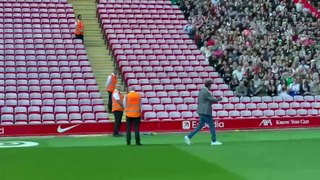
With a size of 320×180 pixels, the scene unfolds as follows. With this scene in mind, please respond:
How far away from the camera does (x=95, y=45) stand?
2588 centimetres

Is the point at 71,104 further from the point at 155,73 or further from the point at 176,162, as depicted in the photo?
the point at 176,162

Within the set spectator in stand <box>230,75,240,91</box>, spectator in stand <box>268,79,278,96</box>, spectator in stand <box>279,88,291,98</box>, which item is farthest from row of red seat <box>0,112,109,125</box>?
spectator in stand <box>279,88,291,98</box>

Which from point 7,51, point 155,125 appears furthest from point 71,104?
point 7,51

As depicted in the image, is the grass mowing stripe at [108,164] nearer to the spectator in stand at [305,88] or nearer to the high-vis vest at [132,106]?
the high-vis vest at [132,106]

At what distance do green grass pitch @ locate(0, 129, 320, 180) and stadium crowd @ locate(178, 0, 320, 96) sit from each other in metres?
5.65

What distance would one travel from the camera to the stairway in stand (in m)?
23.5

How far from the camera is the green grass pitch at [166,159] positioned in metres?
10.6

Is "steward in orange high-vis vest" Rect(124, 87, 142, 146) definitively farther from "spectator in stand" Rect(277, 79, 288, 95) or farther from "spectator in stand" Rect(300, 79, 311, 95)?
"spectator in stand" Rect(300, 79, 311, 95)

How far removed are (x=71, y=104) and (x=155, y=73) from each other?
4.17 meters

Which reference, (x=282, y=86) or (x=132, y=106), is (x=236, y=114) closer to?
(x=282, y=86)

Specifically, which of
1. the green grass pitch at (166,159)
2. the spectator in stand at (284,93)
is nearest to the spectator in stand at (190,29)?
→ the spectator in stand at (284,93)

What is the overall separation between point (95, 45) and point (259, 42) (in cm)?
687

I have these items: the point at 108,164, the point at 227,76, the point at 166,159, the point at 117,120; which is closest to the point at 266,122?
the point at 227,76

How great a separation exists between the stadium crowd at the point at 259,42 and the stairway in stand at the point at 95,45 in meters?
3.93
